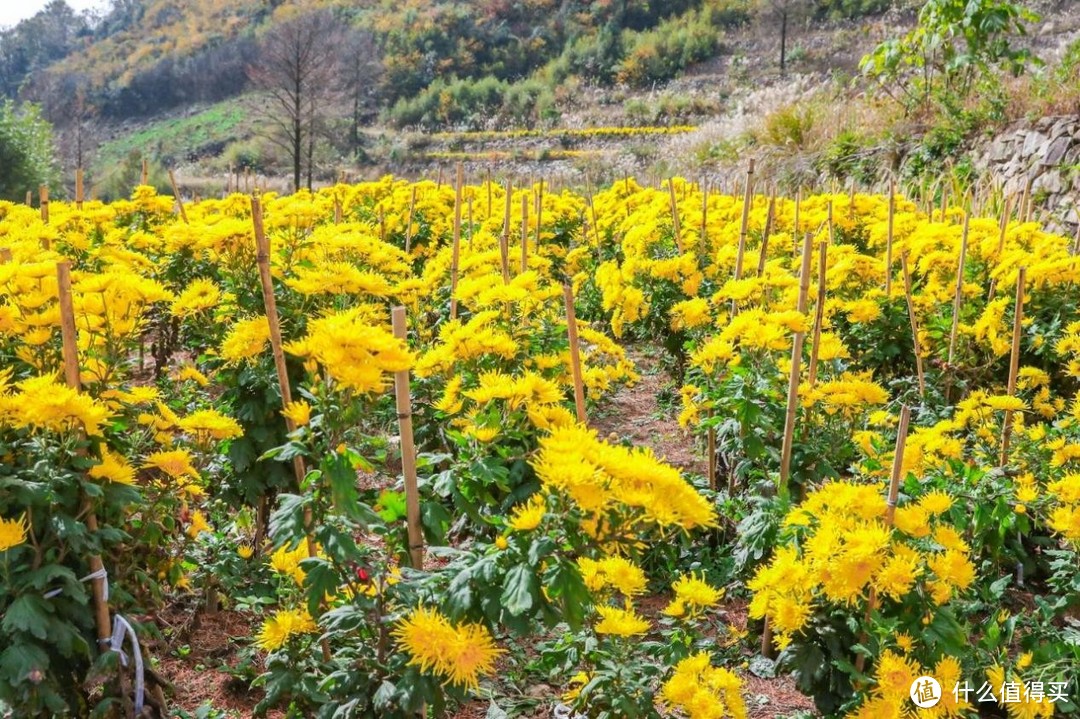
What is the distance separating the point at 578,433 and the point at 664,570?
199cm

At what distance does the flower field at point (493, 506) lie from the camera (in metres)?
1.82

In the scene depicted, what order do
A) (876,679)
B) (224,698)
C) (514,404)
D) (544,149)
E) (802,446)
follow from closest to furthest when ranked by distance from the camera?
(876,679) < (514,404) < (224,698) < (802,446) < (544,149)

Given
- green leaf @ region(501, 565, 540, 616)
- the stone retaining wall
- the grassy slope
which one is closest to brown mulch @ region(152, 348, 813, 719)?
green leaf @ region(501, 565, 540, 616)

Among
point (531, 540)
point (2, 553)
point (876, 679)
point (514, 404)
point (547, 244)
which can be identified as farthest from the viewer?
point (547, 244)

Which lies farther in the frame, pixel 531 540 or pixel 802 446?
pixel 802 446

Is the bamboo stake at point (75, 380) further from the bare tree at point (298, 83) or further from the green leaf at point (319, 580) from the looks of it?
the bare tree at point (298, 83)

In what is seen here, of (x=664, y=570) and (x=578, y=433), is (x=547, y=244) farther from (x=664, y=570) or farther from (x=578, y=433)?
(x=578, y=433)

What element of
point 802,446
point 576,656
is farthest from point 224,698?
Result: point 802,446

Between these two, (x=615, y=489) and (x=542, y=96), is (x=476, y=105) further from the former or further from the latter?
(x=615, y=489)

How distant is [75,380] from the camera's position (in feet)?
6.90

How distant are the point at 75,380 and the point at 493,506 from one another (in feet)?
4.05

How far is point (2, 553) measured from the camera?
1.90 meters

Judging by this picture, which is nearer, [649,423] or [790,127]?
[649,423]

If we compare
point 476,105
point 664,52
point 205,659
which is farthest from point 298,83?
point 664,52
